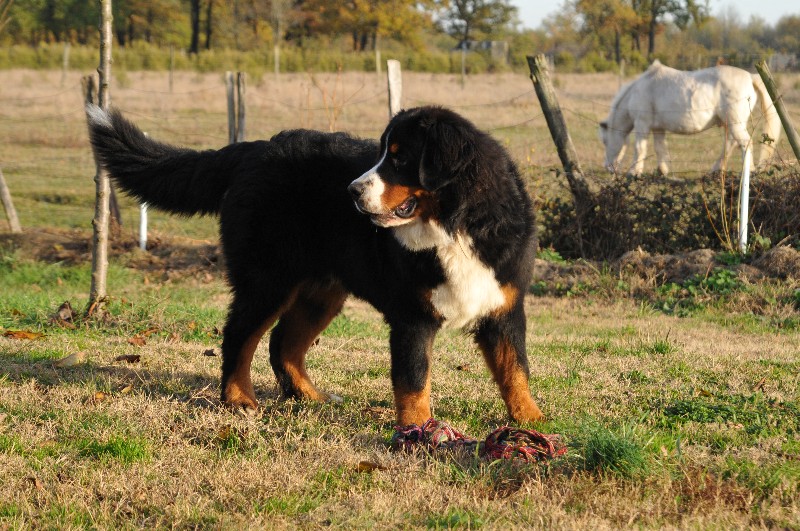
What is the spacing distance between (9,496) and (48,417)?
117cm

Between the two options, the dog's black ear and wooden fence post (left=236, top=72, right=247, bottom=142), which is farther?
wooden fence post (left=236, top=72, right=247, bottom=142)

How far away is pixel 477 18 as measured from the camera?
59125mm

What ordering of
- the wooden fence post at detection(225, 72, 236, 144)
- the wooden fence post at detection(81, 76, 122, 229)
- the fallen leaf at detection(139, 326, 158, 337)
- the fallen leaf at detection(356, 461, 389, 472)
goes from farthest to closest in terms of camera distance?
the wooden fence post at detection(225, 72, 236, 144)
the wooden fence post at detection(81, 76, 122, 229)
the fallen leaf at detection(139, 326, 158, 337)
the fallen leaf at detection(356, 461, 389, 472)

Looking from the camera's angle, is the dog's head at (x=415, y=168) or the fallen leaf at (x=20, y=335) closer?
the dog's head at (x=415, y=168)

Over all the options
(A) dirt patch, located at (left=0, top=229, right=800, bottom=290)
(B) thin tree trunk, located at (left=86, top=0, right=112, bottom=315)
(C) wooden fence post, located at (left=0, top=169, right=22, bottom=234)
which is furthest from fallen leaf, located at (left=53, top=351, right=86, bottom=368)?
(C) wooden fence post, located at (left=0, top=169, right=22, bottom=234)

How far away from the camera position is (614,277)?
951 centimetres

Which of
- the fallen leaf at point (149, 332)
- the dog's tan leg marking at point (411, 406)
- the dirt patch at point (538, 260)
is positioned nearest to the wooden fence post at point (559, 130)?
the dirt patch at point (538, 260)

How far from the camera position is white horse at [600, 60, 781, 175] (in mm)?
15266

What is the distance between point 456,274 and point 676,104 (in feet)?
41.0

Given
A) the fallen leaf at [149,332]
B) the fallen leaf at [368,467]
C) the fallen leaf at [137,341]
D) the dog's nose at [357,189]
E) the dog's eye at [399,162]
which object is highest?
the dog's eye at [399,162]

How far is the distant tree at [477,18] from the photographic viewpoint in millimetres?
58719

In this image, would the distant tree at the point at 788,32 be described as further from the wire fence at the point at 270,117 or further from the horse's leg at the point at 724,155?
the horse's leg at the point at 724,155

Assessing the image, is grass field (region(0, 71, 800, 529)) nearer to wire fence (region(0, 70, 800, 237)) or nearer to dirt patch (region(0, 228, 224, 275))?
dirt patch (region(0, 228, 224, 275))

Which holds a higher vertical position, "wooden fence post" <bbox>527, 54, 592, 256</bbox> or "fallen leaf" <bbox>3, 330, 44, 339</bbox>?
"wooden fence post" <bbox>527, 54, 592, 256</bbox>
